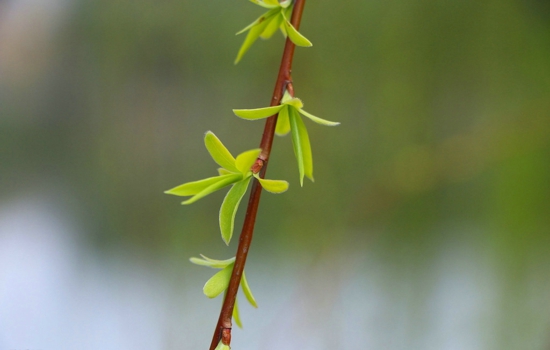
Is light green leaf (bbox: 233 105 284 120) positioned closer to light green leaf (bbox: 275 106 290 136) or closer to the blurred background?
light green leaf (bbox: 275 106 290 136)

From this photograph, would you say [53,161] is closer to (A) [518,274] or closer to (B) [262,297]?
(B) [262,297]

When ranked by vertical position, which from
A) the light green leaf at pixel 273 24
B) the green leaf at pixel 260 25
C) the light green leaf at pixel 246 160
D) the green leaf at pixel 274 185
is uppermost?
the light green leaf at pixel 273 24

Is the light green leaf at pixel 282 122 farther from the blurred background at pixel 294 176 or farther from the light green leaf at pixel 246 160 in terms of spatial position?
the blurred background at pixel 294 176

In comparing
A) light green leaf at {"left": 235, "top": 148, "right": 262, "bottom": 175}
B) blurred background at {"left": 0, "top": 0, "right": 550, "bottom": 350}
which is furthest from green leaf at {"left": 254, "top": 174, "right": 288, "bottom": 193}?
blurred background at {"left": 0, "top": 0, "right": 550, "bottom": 350}

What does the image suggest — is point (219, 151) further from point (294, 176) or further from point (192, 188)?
point (294, 176)

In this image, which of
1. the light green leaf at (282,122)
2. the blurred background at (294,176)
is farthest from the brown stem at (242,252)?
the blurred background at (294,176)

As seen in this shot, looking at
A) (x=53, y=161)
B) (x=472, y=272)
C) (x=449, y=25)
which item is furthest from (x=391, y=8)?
(x=53, y=161)
